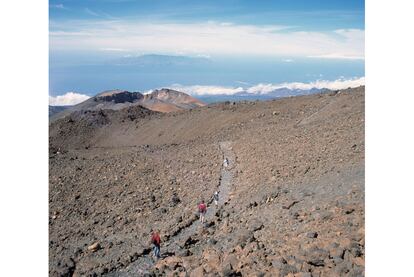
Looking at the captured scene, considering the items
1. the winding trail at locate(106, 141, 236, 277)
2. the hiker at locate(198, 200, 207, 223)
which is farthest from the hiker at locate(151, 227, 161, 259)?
the hiker at locate(198, 200, 207, 223)

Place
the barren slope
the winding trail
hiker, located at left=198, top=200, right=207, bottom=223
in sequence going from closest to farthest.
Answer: the barren slope
the winding trail
hiker, located at left=198, top=200, right=207, bottom=223

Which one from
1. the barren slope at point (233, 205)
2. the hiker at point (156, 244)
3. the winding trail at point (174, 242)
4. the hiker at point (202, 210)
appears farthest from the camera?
the hiker at point (202, 210)

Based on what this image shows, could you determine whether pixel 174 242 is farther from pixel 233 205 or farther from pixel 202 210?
pixel 233 205

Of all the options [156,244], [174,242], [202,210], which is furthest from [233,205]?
[156,244]

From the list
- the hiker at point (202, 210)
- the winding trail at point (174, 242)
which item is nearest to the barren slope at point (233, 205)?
the winding trail at point (174, 242)

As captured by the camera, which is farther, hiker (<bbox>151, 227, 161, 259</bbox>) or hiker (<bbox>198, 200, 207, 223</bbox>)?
hiker (<bbox>198, 200, 207, 223</bbox>)

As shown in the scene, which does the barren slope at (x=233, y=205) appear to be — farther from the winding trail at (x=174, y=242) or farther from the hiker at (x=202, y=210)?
the hiker at (x=202, y=210)

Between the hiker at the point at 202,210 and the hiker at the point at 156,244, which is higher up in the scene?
the hiker at the point at 202,210

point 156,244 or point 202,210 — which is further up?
point 202,210

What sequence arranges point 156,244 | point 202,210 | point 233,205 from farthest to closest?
point 233,205
point 202,210
point 156,244

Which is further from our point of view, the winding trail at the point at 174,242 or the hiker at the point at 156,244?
the hiker at the point at 156,244

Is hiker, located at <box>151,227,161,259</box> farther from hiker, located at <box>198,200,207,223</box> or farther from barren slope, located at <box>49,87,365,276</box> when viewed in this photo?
hiker, located at <box>198,200,207,223</box>
